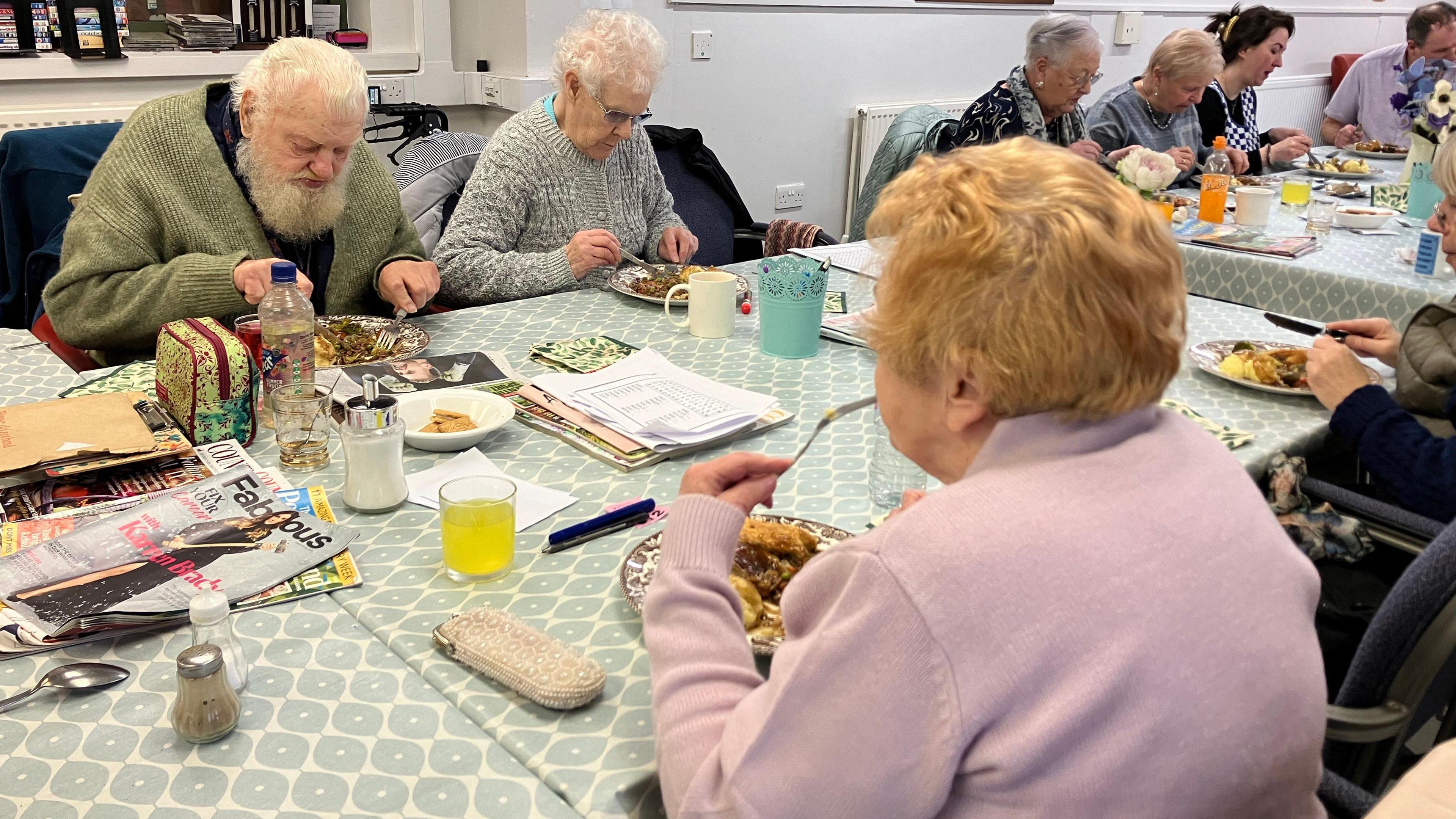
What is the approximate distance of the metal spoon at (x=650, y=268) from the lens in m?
2.24

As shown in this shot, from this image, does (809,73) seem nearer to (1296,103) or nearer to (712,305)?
(712,305)

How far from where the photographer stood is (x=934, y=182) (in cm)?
78

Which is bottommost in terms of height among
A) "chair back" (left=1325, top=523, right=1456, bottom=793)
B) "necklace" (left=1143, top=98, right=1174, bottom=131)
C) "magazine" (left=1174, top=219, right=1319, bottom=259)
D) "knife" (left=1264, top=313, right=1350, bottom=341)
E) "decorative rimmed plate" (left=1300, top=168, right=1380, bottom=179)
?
"chair back" (left=1325, top=523, right=1456, bottom=793)

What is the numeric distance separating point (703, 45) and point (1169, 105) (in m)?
1.79

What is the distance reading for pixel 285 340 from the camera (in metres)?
1.47

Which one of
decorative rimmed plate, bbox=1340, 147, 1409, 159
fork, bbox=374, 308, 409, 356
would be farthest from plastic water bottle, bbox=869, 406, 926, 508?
decorative rimmed plate, bbox=1340, 147, 1409, 159

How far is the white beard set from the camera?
198 centimetres

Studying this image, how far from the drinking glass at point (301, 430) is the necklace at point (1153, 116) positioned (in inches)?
138

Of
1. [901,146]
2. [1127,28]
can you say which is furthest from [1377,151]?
[901,146]

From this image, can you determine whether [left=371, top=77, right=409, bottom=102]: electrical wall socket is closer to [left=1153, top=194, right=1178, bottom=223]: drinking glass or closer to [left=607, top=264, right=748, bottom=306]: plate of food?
[left=607, top=264, right=748, bottom=306]: plate of food

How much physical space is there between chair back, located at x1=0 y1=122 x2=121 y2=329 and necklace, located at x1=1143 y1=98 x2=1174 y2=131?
3423mm

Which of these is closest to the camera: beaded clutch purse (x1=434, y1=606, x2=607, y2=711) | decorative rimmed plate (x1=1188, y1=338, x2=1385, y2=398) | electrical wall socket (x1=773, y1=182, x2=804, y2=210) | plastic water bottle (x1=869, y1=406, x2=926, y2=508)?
beaded clutch purse (x1=434, y1=606, x2=607, y2=711)

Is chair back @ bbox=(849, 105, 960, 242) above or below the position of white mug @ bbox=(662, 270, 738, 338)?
above

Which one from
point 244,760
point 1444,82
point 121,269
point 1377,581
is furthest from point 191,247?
point 1444,82
